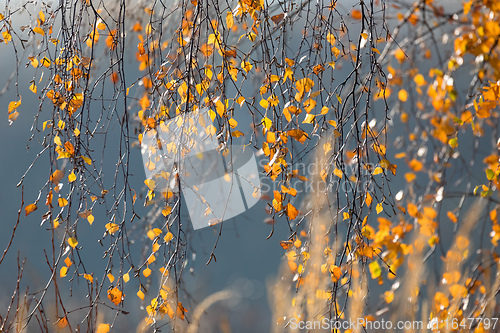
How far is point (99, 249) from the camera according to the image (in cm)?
375

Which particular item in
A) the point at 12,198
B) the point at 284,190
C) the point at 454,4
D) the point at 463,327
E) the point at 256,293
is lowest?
the point at 463,327

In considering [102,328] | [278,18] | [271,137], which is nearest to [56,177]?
[102,328]

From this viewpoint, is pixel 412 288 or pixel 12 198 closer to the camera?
pixel 412 288

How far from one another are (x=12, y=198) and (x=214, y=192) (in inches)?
63.1

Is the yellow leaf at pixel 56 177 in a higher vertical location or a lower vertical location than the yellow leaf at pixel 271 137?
higher

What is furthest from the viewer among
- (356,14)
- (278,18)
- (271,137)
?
(356,14)

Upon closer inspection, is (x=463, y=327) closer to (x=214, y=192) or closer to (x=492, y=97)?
(x=492, y=97)

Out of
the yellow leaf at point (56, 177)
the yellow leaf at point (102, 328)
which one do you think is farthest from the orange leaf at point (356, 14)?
the yellow leaf at point (102, 328)

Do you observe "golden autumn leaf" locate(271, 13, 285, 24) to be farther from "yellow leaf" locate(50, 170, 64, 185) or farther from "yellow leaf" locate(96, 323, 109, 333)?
"yellow leaf" locate(96, 323, 109, 333)

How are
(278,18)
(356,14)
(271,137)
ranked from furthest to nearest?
(356,14) → (278,18) → (271,137)

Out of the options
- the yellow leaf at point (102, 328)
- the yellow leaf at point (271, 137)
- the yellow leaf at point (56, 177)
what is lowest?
the yellow leaf at point (102, 328)

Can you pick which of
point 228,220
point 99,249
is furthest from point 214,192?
point 99,249

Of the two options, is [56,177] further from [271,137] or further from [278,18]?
[278,18]

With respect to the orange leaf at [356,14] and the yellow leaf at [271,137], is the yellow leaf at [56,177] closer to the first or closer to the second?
the yellow leaf at [271,137]
